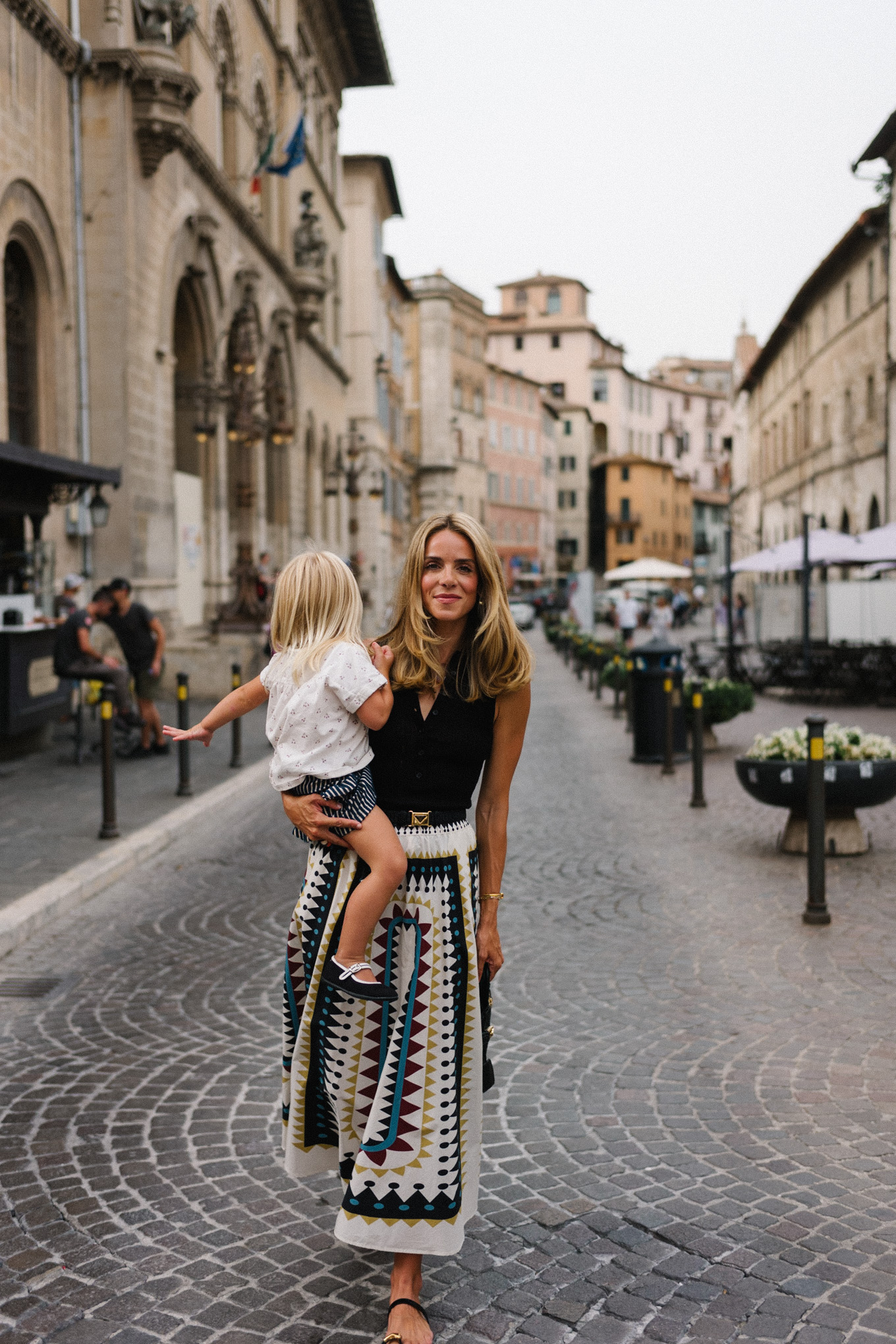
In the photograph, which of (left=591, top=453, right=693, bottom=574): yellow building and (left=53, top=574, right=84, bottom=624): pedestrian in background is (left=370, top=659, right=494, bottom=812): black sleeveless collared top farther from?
(left=591, top=453, right=693, bottom=574): yellow building

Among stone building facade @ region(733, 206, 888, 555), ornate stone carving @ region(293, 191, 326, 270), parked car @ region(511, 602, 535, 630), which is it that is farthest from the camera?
parked car @ region(511, 602, 535, 630)

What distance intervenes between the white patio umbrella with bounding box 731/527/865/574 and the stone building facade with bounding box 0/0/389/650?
9.72 metres

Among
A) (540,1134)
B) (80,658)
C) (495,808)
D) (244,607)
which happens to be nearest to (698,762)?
(80,658)

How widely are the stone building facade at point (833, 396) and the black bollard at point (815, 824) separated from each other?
21.7 m

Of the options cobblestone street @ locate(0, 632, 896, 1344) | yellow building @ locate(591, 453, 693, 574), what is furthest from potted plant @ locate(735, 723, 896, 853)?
yellow building @ locate(591, 453, 693, 574)

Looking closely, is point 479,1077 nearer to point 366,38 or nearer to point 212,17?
point 212,17

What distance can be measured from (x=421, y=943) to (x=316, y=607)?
0.85 meters

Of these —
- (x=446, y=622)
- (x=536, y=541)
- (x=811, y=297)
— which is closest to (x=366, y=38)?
(x=811, y=297)

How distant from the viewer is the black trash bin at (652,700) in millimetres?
13078

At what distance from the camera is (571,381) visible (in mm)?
102312

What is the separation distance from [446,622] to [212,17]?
2306cm

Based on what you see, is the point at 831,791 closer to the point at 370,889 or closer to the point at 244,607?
the point at 370,889

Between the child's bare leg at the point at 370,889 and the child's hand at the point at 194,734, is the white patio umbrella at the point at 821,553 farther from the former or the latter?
the child's bare leg at the point at 370,889

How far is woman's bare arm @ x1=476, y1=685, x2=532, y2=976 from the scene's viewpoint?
10.4ft
